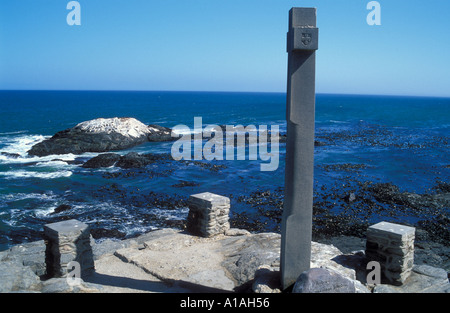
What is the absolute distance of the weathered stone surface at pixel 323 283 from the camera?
19.6 feet

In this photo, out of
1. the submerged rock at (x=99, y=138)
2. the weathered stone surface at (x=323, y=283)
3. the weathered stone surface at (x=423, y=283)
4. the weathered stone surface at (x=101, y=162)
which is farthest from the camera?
the submerged rock at (x=99, y=138)

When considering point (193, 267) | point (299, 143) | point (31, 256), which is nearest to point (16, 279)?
point (31, 256)

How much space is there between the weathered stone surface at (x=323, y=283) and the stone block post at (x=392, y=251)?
2.42 metres

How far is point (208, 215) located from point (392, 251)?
4895mm

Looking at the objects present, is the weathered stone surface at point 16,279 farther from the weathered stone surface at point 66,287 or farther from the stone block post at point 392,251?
the stone block post at point 392,251

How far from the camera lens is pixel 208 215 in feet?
35.2

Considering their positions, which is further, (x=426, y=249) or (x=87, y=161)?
(x=87, y=161)

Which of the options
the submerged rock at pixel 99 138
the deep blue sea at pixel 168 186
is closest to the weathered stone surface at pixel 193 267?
the deep blue sea at pixel 168 186

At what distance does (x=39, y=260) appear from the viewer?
30.9 feet

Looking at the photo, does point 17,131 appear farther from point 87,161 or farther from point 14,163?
point 87,161

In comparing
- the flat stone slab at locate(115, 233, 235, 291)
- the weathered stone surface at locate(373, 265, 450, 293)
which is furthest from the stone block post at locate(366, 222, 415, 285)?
the flat stone slab at locate(115, 233, 235, 291)

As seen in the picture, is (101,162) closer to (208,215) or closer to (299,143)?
(208,215)
